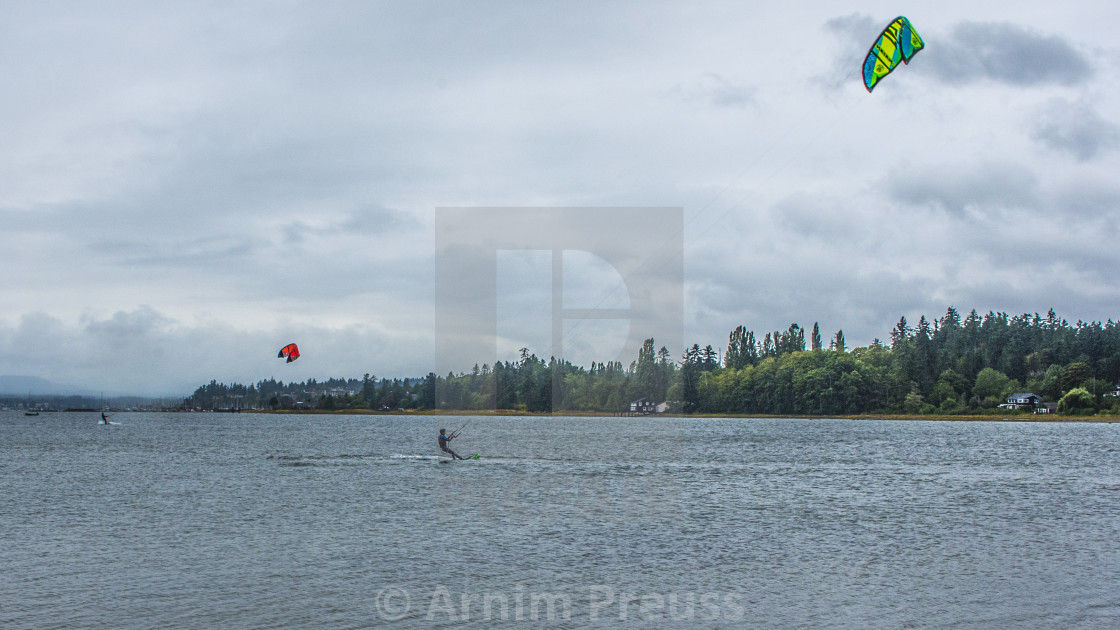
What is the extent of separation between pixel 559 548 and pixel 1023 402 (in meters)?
185

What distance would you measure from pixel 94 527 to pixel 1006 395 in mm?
197145

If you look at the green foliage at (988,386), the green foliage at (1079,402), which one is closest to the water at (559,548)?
the green foliage at (1079,402)

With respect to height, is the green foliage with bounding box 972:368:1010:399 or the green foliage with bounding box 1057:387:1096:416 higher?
the green foliage with bounding box 972:368:1010:399

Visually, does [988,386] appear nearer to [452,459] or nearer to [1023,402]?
[1023,402]

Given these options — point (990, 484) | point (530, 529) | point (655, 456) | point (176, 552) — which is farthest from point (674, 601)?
point (655, 456)

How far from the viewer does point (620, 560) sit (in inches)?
1102

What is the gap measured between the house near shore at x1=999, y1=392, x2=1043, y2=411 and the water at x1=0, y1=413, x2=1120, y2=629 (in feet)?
446

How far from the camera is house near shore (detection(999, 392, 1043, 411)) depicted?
183 meters

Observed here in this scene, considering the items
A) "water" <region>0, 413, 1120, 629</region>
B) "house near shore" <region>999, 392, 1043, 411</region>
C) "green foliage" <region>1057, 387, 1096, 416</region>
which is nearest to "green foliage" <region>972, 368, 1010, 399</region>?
"house near shore" <region>999, 392, 1043, 411</region>

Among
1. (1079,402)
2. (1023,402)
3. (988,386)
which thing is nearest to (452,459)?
(1079,402)

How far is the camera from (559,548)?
98.2ft

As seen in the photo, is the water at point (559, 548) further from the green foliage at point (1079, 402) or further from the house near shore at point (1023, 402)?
the house near shore at point (1023, 402)

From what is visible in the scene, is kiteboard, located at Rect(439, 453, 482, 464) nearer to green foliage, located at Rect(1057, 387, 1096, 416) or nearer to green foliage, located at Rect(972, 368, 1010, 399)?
green foliage, located at Rect(1057, 387, 1096, 416)

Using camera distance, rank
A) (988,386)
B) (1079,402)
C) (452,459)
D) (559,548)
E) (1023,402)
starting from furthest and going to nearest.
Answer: (988,386) < (1023,402) < (1079,402) < (452,459) < (559,548)
